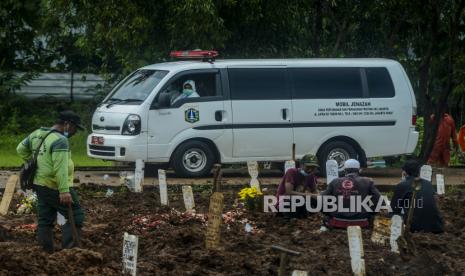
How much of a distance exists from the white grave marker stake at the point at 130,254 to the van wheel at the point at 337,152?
11219mm

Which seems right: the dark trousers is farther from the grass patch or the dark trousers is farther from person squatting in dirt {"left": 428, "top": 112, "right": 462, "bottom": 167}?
person squatting in dirt {"left": 428, "top": 112, "right": 462, "bottom": 167}

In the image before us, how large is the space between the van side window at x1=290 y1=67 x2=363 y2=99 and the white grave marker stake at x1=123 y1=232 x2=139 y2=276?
11029mm

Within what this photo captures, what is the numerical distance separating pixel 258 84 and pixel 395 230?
29.6ft

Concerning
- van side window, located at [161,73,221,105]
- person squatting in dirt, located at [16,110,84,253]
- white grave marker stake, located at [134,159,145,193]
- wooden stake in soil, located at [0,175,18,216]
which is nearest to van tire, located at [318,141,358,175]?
van side window, located at [161,73,221,105]

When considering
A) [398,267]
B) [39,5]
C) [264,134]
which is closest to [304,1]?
[264,134]

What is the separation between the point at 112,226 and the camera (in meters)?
15.8

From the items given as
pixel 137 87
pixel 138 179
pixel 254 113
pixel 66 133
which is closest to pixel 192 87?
pixel 137 87

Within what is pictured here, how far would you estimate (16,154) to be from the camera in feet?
92.7

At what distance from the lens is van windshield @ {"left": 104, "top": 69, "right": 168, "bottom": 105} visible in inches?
857

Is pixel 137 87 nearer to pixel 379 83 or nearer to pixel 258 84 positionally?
pixel 258 84

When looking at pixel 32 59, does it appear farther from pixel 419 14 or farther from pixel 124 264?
pixel 124 264

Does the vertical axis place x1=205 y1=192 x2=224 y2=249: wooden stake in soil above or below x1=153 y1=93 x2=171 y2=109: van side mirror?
below

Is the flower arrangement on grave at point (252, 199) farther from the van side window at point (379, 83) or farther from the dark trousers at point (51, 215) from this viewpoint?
the van side window at point (379, 83)

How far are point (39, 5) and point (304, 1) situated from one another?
30.1 feet
